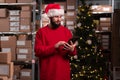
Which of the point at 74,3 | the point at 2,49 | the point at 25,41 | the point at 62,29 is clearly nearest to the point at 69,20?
the point at 74,3

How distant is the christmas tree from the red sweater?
2765 mm

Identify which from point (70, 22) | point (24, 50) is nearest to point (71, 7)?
point (70, 22)

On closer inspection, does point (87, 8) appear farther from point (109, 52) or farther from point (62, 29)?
point (62, 29)

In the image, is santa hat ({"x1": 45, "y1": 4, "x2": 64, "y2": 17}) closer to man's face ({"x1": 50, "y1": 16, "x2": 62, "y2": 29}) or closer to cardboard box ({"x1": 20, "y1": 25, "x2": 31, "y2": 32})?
man's face ({"x1": 50, "y1": 16, "x2": 62, "y2": 29})

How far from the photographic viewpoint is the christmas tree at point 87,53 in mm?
6148

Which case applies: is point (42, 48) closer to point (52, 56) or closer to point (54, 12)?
point (52, 56)

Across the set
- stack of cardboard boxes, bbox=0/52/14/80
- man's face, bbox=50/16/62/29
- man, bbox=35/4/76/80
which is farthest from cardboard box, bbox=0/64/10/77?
man's face, bbox=50/16/62/29

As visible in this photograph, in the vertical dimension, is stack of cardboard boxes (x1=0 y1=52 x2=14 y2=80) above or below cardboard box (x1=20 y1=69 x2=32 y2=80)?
above

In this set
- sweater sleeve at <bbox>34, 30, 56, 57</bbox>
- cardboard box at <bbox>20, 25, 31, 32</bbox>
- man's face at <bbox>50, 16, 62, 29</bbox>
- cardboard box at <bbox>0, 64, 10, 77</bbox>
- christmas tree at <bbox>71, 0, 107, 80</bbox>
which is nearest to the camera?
sweater sleeve at <bbox>34, 30, 56, 57</bbox>

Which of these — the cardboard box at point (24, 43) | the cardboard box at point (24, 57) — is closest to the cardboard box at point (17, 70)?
the cardboard box at point (24, 57)

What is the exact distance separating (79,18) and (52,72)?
3063mm

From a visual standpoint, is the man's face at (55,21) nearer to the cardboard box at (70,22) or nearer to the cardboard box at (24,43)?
the cardboard box at (24,43)

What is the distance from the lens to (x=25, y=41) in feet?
20.4

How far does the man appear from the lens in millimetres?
3295
